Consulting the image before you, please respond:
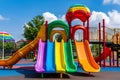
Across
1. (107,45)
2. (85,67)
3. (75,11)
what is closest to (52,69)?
(85,67)

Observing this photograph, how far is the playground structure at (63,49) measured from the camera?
698 inches

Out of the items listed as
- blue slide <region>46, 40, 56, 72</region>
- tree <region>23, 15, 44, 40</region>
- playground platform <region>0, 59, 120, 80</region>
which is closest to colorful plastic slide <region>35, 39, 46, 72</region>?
blue slide <region>46, 40, 56, 72</region>

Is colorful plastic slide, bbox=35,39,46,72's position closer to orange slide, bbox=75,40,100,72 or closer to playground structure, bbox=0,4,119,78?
playground structure, bbox=0,4,119,78

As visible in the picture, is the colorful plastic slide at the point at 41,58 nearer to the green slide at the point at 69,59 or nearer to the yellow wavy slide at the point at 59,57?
the yellow wavy slide at the point at 59,57

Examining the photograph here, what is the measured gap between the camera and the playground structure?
17.7m

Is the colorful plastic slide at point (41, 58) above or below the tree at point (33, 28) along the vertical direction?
below

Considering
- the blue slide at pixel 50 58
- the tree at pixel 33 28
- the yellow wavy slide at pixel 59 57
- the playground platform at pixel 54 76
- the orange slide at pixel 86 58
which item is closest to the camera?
the playground platform at pixel 54 76

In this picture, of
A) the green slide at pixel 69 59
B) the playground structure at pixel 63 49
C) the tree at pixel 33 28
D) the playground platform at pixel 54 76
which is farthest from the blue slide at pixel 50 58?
the tree at pixel 33 28

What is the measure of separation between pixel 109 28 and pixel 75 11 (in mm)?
4916

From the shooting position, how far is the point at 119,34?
26578 millimetres

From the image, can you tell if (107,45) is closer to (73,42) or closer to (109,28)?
(109,28)

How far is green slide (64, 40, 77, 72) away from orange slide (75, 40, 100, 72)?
74 cm

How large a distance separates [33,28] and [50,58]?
27.0 meters

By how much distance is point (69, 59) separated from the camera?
61.4 ft
